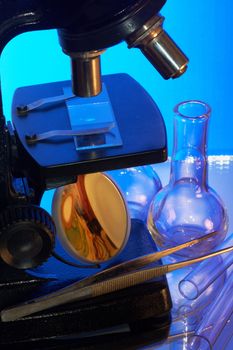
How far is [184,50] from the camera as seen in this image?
4.62ft

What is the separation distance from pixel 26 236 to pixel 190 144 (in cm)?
30

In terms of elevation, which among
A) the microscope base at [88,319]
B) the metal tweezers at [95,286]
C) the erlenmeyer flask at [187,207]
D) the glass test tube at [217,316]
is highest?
the erlenmeyer flask at [187,207]

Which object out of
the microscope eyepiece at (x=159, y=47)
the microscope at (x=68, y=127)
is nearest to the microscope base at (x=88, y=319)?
the microscope at (x=68, y=127)

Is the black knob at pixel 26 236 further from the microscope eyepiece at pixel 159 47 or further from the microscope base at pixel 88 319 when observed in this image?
the microscope eyepiece at pixel 159 47

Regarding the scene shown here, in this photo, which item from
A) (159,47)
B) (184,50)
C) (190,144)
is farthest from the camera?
(184,50)

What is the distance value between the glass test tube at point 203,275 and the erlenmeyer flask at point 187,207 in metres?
0.03

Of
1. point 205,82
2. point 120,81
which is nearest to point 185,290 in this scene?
point 120,81

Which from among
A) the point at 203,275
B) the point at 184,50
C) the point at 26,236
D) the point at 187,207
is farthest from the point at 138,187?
the point at 184,50

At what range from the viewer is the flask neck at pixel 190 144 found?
893 millimetres

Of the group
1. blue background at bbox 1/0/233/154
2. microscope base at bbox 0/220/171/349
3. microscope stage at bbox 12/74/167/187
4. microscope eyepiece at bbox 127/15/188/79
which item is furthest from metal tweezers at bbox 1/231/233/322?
blue background at bbox 1/0/233/154

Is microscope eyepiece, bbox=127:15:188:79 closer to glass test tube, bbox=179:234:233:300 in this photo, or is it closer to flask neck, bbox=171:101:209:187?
flask neck, bbox=171:101:209:187

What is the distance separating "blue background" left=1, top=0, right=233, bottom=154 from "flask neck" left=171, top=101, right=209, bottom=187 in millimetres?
488

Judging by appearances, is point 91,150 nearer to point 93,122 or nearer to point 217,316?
point 93,122

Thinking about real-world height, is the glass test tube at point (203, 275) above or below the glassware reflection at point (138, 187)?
below
